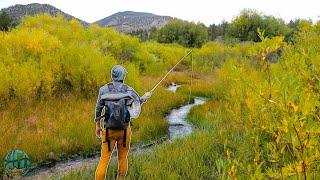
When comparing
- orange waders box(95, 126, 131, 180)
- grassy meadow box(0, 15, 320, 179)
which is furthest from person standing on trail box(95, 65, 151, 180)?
grassy meadow box(0, 15, 320, 179)

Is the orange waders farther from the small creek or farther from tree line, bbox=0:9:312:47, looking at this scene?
tree line, bbox=0:9:312:47

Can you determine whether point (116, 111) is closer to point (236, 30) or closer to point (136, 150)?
point (136, 150)

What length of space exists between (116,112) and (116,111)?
0.01 meters

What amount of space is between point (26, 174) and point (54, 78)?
7.30m

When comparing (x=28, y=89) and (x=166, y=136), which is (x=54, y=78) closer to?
(x=28, y=89)

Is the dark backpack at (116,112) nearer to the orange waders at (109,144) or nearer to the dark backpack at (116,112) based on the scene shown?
the dark backpack at (116,112)

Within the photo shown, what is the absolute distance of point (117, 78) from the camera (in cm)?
651

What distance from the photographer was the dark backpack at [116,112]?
630cm

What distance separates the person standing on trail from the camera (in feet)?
20.8

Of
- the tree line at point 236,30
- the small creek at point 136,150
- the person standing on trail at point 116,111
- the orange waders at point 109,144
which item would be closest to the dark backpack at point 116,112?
the person standing on trail at point 116,111

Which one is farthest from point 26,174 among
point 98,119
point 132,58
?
point 132,58

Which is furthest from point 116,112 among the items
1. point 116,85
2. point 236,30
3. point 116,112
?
point 236,30

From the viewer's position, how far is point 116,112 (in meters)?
6.28

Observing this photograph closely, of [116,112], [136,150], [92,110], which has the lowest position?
[136,150]
